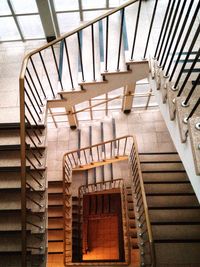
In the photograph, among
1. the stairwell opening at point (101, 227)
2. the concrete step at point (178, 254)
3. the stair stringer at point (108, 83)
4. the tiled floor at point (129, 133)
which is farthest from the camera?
the stairwell opening at point (101, 227)

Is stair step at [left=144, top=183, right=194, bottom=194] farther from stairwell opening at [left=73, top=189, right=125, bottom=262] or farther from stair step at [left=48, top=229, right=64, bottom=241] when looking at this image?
stairwell opening at [left=73, top=189, right=125, bottom=262]

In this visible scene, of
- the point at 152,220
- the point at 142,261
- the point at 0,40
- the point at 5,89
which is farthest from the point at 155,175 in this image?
the point at 0,40

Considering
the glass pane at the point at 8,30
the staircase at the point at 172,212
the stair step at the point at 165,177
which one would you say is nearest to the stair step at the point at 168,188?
the staircase at the point at 172,212

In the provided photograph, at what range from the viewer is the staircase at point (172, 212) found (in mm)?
3434

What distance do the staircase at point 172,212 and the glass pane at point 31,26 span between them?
343cm

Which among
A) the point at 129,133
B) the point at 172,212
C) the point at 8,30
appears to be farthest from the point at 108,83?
the point at 8,30

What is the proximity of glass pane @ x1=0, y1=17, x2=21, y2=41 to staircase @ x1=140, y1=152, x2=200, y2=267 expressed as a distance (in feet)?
12.2

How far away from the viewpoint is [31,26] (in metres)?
5.17

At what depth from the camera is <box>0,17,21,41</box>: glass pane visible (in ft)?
16.5

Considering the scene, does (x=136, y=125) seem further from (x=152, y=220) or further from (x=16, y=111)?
(x=16, y=111)

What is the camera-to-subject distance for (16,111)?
13.0 feet

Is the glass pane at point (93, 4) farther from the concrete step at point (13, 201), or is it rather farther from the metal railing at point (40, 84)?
the concrete step at point (13, 201)

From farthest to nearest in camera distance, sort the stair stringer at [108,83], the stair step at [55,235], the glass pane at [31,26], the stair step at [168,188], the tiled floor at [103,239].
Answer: the tiled floor at [103,239] < the stair step at [55,235] < the glass pane at [31,26] < the stair step at [168,188] < the stair stringer at [108,83]

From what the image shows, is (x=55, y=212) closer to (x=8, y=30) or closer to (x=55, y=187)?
(x=55, y=187)
